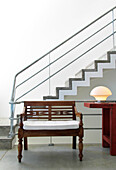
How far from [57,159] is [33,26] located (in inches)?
137

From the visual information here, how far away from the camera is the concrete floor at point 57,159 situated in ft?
8.36

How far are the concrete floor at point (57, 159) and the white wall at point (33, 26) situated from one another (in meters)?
2.27

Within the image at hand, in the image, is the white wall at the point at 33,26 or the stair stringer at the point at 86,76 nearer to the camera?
the stair stringer at the point at 86,76

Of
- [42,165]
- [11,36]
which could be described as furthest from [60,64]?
[42,165]

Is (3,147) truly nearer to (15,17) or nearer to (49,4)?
(15,17)

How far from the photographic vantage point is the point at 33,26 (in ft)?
17.7

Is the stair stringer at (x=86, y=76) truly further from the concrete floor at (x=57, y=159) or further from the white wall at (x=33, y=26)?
the white wall at (x=33, y=26)

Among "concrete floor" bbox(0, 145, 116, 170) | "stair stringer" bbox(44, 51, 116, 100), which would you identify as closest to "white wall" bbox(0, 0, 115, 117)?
"stair stringer" bbox(44, 51, 116, 100)

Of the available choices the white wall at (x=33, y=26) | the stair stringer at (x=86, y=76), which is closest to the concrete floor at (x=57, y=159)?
the stair stringer at (x=86, y=76)

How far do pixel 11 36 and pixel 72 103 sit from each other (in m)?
2.75

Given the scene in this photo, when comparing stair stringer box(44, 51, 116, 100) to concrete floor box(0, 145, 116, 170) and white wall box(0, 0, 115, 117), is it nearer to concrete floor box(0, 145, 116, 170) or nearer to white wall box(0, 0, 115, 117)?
concrete floor box(0, 145, 116, 170)

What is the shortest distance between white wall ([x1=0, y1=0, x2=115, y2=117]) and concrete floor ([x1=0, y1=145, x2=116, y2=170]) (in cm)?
227

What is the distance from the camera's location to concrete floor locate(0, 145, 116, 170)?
2549mm

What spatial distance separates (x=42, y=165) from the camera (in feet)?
8.59
